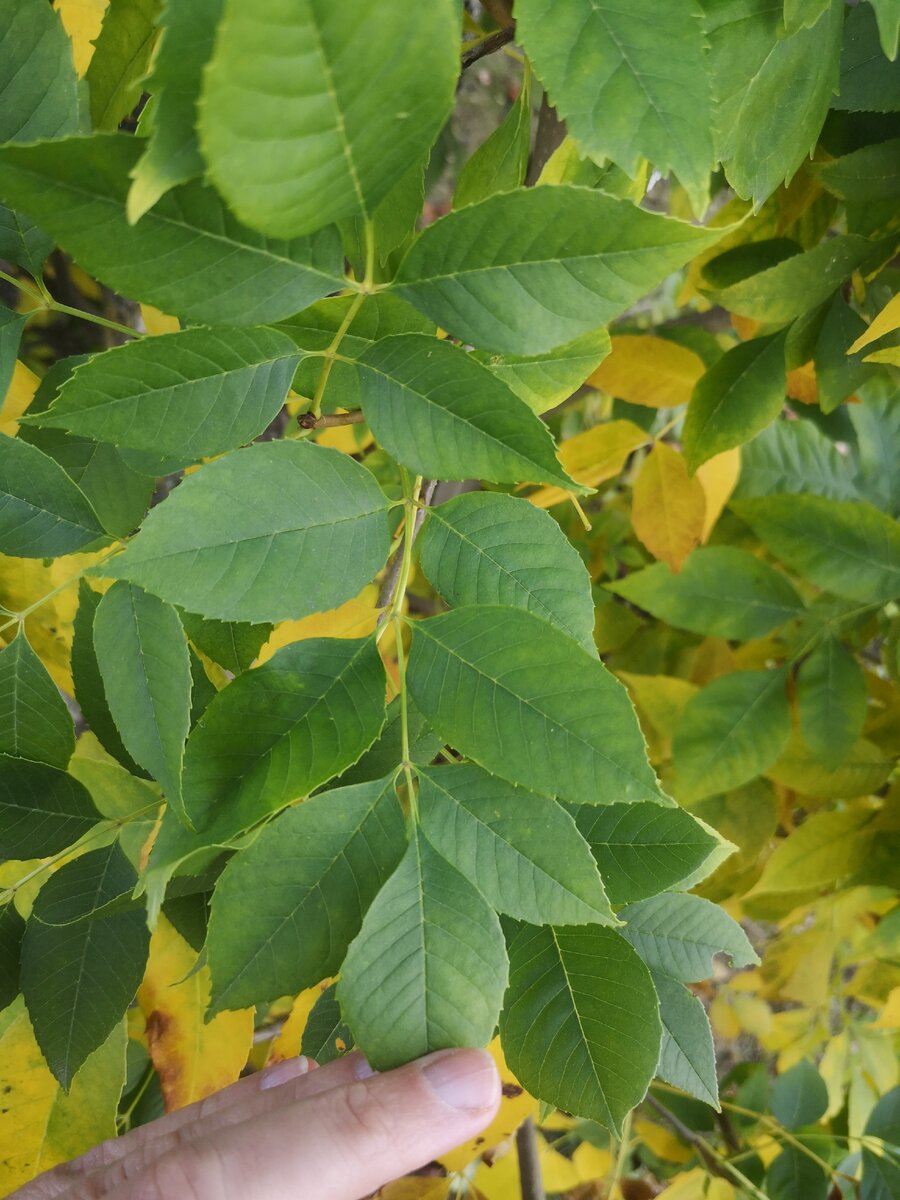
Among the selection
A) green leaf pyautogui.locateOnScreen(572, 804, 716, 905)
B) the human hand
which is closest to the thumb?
the human hand

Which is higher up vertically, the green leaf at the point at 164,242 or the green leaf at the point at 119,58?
the green leaf at the point at 119,58

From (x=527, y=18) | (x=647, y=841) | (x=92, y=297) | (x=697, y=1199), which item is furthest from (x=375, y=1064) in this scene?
(x=92, y=297)

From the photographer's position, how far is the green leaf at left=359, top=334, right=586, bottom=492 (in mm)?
326

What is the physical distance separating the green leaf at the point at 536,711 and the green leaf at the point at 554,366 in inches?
5.7

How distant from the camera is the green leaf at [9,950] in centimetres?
49

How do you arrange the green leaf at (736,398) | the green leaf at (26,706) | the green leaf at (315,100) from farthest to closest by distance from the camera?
the green leaf at (736,398) < the green leaf at (26,706) < the green leaf at (315,100)

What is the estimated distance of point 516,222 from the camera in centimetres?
30

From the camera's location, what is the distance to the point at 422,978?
0.36 m

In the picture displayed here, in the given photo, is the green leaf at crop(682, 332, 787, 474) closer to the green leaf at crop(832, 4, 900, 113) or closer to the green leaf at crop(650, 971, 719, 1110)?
the green leaf at crop(832, 4, 900, 113)

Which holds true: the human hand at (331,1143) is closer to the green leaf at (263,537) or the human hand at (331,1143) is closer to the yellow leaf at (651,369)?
the green leaf at (263,537)

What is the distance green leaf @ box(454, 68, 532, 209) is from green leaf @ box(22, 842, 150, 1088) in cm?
41

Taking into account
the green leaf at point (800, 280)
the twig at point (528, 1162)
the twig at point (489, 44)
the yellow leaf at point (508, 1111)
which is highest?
the twig at point (489, 44)

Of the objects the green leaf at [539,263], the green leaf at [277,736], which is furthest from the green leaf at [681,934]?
the green leaf at [539,263]

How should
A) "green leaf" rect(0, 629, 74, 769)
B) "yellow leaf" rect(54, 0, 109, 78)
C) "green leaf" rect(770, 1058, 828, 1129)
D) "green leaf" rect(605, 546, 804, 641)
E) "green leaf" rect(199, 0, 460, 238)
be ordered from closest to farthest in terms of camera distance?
"green leaf" rect(199, 0, 460, 238)
"green leaf" rect(0, 629, 74, 769)
"yellow leaf" rect(54, 0, 109, 78)
"green leaf" rect(605, 546, 804, 641)
"green leaf" rect(770, 1058, 828, 1129)
